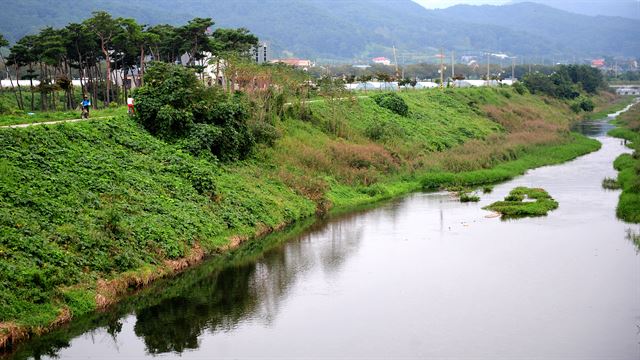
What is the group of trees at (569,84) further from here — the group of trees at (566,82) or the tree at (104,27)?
the tree at (104,27)

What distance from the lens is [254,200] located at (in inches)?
1588

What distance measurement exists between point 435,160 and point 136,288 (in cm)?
3518

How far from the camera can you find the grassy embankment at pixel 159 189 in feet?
85.5

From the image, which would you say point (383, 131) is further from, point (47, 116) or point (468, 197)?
point (47, 116)

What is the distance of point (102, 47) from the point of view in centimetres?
5600

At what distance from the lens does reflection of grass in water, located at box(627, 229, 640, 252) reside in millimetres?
35050

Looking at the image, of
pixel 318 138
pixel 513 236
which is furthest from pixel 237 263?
pixel 318 138

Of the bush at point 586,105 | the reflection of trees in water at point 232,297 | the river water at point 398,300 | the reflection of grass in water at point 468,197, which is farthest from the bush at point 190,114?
the bush at point 586,105

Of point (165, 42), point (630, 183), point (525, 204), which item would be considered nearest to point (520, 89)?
Answer: point (165, 42)

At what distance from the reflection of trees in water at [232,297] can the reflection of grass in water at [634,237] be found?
39.5 ft

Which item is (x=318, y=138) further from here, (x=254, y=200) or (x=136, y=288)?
(x=136, y=288)

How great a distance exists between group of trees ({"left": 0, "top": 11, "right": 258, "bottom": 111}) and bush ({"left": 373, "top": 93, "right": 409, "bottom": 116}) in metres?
12.3

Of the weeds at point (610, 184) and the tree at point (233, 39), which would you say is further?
the tree at point (233, 39)

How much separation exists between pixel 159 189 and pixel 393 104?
39868 mm
